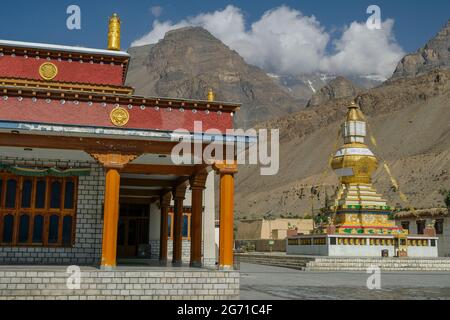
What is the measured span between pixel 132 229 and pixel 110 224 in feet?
43.0

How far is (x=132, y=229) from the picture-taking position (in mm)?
27656

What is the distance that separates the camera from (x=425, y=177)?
92.1 m

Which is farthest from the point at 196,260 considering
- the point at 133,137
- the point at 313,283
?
the point at 133,137

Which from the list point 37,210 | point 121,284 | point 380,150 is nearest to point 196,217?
point 121,284

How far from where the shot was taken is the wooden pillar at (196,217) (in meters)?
18.6

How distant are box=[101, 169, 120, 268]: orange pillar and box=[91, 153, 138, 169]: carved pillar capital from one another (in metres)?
0.31

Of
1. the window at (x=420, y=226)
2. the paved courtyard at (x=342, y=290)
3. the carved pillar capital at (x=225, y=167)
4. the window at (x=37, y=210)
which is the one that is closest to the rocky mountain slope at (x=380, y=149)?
the window at (x=420, y=226)

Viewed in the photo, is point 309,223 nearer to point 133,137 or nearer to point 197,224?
point 197,224

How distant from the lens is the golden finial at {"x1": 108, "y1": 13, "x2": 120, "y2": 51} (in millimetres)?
22109

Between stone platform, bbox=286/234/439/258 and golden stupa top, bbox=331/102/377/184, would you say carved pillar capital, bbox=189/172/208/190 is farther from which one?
golden stupa top, bbox=331/102/377/184

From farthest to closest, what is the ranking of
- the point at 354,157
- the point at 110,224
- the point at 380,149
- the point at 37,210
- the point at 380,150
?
the point at 380,149
the point at 380,150
the point at 354,157
the point at 37,210
the point at 110,224

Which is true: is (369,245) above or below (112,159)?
below

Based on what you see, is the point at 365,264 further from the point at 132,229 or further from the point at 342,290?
the point at 132,229
